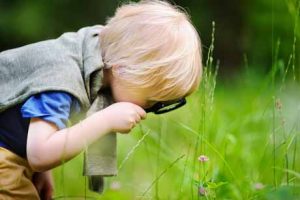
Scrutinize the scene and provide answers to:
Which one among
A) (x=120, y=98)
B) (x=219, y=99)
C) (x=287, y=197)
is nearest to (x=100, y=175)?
(x=120, y=98)

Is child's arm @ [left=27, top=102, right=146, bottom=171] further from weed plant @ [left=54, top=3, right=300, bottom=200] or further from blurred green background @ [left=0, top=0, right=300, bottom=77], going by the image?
blurred green background @ [left=0, top=0, right=300, bottom=77]

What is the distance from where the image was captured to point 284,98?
382cm

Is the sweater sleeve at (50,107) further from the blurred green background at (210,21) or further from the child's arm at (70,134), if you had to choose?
the blurred green background at (210,21)

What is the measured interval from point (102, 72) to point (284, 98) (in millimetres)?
1718

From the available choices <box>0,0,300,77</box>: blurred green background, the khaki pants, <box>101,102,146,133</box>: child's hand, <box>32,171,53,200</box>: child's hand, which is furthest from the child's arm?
<box>0,0,300,77</box>: blurred green background

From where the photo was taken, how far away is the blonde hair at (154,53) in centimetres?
227

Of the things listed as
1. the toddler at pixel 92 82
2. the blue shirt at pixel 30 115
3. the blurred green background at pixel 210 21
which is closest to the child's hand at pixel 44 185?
the toddler at pixel 92 82

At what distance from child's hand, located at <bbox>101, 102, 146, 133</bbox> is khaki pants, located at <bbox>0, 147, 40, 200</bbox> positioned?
28 centimetres

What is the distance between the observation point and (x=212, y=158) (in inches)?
112

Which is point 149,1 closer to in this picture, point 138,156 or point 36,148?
point 36,148

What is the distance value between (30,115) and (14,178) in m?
0.21

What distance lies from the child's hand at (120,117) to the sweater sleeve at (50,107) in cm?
10

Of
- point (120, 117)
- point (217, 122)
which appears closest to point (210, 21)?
point (217, 122)

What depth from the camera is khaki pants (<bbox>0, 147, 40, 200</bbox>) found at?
224 cm
